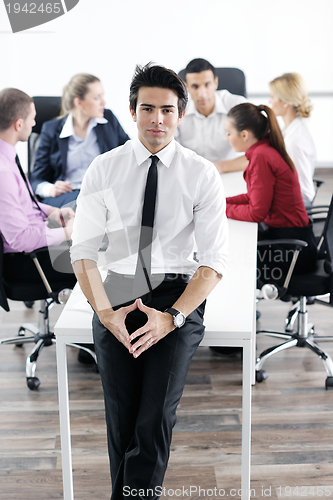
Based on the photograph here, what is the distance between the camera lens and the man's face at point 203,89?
10.6ft

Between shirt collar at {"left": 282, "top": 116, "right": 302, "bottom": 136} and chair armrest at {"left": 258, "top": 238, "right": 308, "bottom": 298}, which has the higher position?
shirt collar at {"left": 282, "top": 116, "right": 302, "bottom": 136}

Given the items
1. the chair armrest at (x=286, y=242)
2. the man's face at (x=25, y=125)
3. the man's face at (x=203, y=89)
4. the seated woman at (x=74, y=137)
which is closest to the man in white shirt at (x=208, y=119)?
the man's face at (x=203, y=89)

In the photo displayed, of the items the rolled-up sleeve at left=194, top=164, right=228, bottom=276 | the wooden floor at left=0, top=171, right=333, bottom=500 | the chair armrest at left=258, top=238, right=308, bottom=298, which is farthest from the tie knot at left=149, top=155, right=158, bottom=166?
the wooden floor at left=0, top=171, right=333, bottom=500

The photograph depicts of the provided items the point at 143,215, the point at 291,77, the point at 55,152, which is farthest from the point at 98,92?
the point at 143,215

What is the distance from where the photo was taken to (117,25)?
5449mm

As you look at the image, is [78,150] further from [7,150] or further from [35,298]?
[35,298]

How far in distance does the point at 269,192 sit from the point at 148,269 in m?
0.91

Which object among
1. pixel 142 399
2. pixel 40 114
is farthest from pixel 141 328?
pixel 40 114

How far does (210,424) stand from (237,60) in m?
4.35

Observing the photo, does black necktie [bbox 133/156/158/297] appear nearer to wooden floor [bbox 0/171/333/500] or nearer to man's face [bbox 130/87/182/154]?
→ man's face [bbox 130/87/182/154]

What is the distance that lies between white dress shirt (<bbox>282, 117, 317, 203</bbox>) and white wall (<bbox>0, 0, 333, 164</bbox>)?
285 cm

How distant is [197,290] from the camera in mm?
1664

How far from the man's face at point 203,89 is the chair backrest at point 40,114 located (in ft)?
2.73

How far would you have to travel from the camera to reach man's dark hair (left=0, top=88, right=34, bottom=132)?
2404 mm
